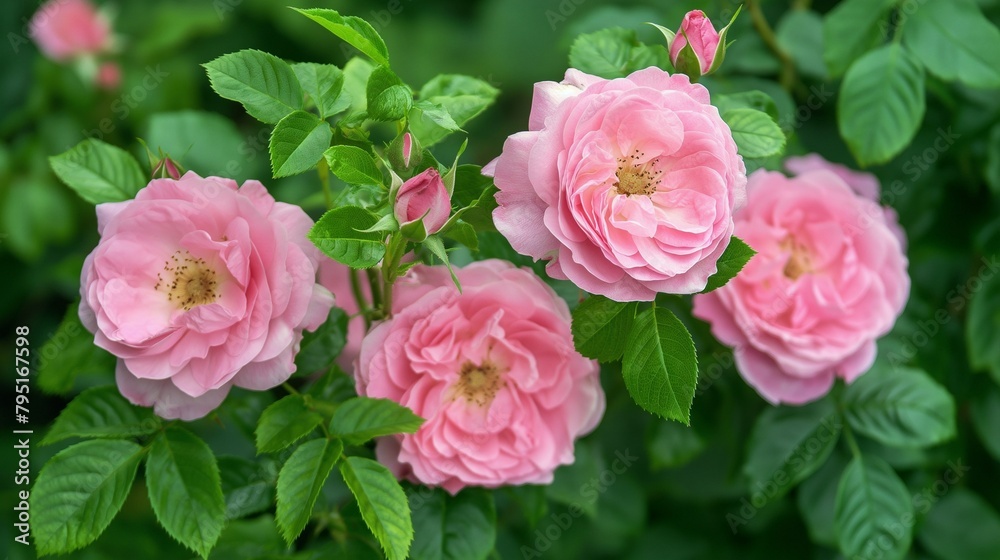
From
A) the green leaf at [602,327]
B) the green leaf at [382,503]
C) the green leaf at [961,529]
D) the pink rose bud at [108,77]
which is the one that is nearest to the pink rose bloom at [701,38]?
the green leaf at [602,327]

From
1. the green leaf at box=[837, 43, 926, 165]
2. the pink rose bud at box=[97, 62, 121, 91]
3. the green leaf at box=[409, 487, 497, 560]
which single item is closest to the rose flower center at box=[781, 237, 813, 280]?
the green leaf at box=[837, 43, 926, 165]

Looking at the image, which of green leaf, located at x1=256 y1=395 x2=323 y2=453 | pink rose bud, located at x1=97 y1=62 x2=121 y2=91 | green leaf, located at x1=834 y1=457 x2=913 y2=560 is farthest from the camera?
pink rose bud, located at x1=97 y1=62 x2=121 y2=91

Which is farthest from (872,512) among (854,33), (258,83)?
(258,83)

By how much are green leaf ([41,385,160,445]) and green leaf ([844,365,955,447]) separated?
0.73 m

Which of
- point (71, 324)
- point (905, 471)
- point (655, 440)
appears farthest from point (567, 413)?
point (905, 471)

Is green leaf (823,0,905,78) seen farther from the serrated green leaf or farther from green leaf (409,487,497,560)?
green leaf (409,487,497,560)

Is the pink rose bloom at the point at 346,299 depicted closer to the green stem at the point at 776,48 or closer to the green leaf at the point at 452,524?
the green leaf at the point at 452,524

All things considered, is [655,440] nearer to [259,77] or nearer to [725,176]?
[725,176]

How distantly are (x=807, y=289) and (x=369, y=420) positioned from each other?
50 cm

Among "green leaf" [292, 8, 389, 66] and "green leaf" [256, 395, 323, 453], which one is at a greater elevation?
→ "green leaf" [292, 8, 389, 66]

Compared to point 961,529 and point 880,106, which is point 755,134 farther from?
point 961,529

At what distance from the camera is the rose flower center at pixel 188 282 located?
2.35 ft

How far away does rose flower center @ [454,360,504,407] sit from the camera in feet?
2.55

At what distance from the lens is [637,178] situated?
67 centimetres
